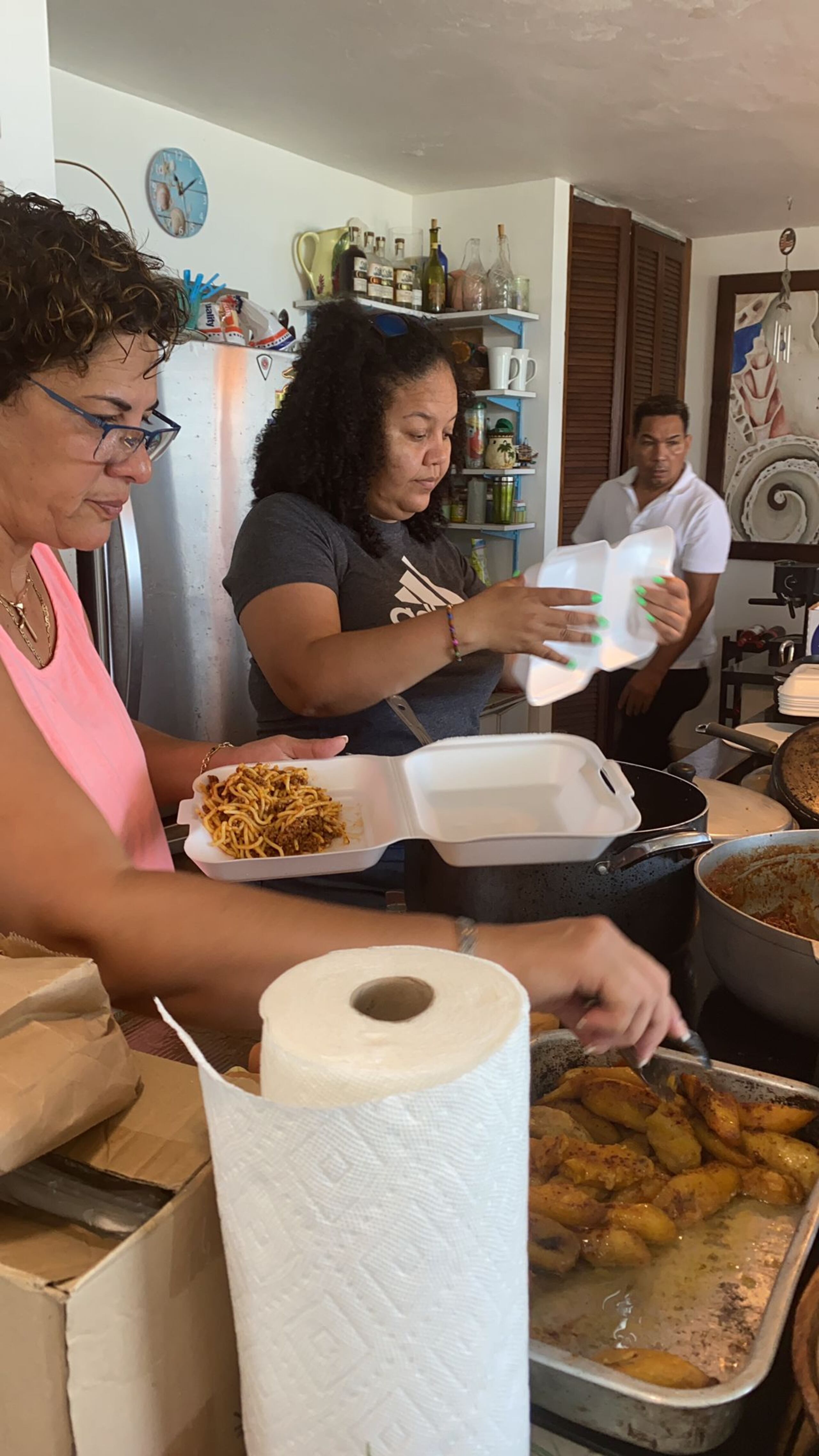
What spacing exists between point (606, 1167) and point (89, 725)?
2.38 feet

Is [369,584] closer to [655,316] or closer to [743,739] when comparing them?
[743,739]

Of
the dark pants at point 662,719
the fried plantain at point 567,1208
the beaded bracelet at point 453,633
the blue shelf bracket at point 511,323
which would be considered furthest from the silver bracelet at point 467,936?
the blue shelf bracket at point 511,323

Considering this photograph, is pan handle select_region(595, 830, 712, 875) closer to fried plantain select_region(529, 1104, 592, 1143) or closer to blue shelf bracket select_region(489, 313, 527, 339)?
fried plantain select_region(529, 1104, 592, 1143)

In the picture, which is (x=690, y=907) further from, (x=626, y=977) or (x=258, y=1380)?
(x=258, y=1380)

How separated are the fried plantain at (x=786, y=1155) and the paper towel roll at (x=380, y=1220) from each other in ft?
1.23

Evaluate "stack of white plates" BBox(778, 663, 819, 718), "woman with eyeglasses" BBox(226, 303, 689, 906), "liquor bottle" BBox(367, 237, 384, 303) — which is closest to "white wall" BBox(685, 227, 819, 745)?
"liquor bottle" BBox(367, 237, 384, 303)

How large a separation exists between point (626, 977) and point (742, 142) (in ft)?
Result: 13.1

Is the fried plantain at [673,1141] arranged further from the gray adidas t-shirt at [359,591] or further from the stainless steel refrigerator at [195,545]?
the stainless steel refrigerator at [195,545]

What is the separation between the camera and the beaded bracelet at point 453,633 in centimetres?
167

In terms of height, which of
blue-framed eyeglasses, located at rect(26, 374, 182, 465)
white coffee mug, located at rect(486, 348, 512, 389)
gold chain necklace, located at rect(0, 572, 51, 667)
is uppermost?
white coffee mug, located at rect(486, 348, 512, 389)

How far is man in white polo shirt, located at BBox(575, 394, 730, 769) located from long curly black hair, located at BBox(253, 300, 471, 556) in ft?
7.34

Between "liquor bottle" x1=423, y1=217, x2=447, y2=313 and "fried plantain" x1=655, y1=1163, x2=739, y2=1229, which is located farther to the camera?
"liquor bottle" x1=423, y1=217, x2=447, y2=313

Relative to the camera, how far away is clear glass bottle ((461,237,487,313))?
14.0 ft

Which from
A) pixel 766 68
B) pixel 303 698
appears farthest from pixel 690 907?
pixel 766 68
